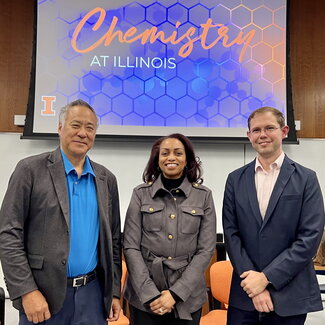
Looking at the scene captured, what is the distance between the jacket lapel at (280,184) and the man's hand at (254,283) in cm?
24

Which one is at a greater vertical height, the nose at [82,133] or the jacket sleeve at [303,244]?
the nose at [82,133]

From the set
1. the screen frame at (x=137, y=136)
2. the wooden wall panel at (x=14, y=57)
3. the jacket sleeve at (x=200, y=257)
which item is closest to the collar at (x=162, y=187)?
the jacket sleeve at (x=200, y=257)

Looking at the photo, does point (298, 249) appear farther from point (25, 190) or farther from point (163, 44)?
point (163, 44)

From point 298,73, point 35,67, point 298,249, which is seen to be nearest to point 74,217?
point 298,249

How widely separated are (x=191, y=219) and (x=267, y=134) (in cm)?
55

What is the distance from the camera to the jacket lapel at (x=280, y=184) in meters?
1.74

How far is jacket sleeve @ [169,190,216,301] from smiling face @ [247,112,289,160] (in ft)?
1.21

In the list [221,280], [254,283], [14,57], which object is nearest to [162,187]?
[254,283]

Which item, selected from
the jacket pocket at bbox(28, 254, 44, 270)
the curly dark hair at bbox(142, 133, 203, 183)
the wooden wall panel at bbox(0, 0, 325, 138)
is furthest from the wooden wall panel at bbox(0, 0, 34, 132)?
the jacket pocket at bbox(28, 254, 44, 270)

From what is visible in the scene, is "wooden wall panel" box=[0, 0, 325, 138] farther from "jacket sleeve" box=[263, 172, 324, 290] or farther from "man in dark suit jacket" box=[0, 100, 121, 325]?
"man in dark suit jacket" box=[0, 100, 121, 325]

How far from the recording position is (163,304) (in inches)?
67.4

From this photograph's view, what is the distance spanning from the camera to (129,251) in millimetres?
1846

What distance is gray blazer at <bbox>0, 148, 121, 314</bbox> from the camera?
1491mm

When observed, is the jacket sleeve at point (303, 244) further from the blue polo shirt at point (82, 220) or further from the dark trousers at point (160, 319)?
the blue polo shirt at point (82, 220)
